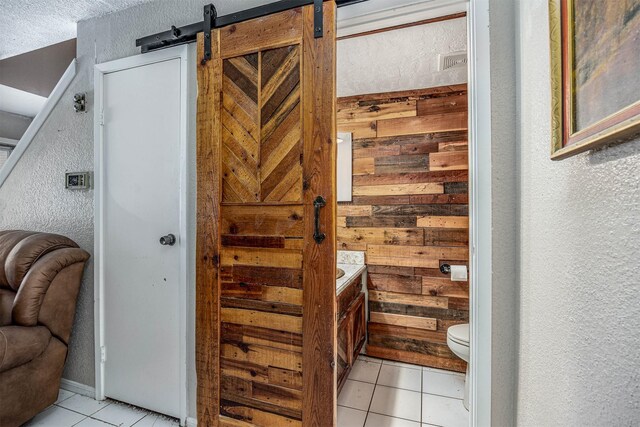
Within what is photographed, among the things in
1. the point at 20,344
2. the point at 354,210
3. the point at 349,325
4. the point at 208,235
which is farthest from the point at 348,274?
the point at 20,344

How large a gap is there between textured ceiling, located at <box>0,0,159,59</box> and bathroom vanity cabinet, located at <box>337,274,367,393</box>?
228 centimetres

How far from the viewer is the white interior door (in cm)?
172

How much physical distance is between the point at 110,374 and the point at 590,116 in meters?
2.60

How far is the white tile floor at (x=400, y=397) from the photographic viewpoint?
181 cm

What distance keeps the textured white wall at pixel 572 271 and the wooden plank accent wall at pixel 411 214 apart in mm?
1463

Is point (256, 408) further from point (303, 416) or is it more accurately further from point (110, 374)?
point (110, 374)

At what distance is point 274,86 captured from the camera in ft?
4.69

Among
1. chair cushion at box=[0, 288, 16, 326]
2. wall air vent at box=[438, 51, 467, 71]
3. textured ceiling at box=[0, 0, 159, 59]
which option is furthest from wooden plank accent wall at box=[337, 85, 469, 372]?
chair cushion at box=[0, 288, 16, 326]

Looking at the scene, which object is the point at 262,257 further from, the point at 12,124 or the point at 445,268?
the point at 12,124

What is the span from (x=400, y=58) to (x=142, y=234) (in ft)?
6.80

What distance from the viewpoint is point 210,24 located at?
1544 mm

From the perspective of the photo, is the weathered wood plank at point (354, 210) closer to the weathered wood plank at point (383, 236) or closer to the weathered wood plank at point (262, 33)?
the weathered wood plank at point (383, 236)

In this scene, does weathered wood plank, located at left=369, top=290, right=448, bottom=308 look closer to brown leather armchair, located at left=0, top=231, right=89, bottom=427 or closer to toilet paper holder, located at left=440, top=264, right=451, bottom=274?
toilet paper holder, located at left=440, top=264, right=451, bottom=274

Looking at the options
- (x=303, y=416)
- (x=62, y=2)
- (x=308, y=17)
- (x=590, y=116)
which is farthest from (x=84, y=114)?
(x=590, y=116)
